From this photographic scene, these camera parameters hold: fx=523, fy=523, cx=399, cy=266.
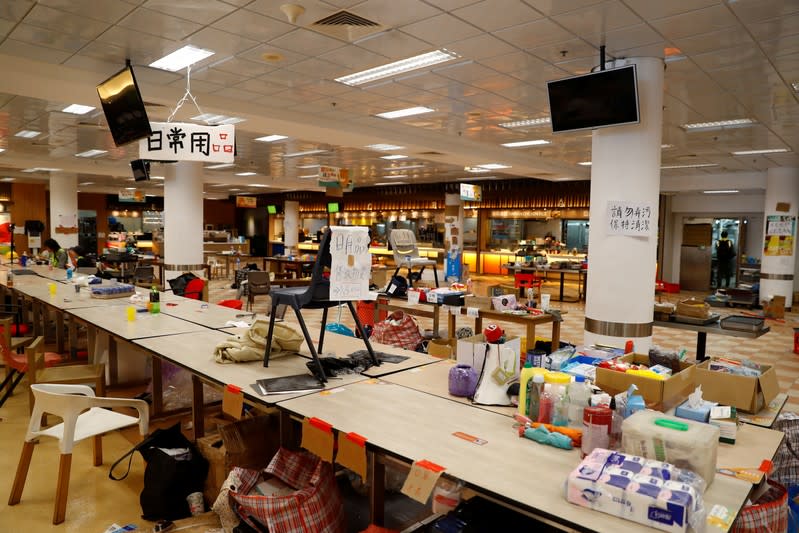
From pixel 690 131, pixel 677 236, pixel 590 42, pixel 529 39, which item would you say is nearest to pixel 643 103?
pixel 590 42

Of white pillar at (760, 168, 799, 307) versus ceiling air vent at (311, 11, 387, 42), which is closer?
ceiling air vent at (311, 11, 387, 42)

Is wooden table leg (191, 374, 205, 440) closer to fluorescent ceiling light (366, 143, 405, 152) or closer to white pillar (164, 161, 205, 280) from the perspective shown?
fluorescent ceiling light (366, 143, 405, 152)

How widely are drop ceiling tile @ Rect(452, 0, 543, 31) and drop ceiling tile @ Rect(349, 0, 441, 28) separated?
10.1 inches

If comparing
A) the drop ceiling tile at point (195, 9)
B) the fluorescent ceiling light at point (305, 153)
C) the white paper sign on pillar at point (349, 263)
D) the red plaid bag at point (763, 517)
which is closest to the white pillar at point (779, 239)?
the fluorescent ceiling light at point (305, 153)

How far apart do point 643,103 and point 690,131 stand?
14.0 feet

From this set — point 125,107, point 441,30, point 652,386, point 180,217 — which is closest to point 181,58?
point 125,107

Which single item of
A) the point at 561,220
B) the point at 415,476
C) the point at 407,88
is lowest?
the point at 415,476

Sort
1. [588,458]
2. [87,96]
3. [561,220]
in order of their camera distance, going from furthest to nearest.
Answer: [561,220] < [87,96] < [588,458]

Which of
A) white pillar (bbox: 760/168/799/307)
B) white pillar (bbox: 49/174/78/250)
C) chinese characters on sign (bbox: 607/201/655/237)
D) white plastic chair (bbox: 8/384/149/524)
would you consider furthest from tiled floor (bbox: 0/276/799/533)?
white pillar (bbox: 49/174/78/250)

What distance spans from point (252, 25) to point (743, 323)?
17.8ft

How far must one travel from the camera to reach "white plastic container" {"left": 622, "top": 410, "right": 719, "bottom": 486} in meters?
1.75

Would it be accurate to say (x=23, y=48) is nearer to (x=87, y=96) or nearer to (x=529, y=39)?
(x=87, y=96)

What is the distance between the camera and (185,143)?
5.39m

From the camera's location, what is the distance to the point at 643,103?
5027 millimetres
